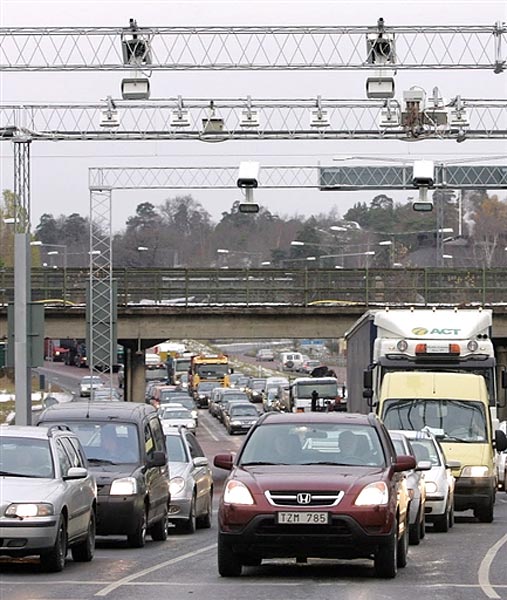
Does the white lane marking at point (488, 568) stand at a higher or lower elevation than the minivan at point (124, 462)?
lower

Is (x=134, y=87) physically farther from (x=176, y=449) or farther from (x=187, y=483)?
(x=187, y=483)

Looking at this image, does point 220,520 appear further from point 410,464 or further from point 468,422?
point 468,422

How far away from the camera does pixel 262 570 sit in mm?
16547

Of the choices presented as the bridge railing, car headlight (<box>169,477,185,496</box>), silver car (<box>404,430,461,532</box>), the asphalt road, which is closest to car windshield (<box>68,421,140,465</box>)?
the asphalt road

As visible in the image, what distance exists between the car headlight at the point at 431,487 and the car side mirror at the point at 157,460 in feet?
15.1

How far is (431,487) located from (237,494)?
365 inches

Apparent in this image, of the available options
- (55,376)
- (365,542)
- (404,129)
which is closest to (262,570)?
(365,542)

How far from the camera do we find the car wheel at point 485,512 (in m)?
27.9

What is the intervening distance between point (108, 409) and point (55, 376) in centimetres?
10877

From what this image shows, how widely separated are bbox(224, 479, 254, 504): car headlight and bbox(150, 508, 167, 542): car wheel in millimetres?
6826

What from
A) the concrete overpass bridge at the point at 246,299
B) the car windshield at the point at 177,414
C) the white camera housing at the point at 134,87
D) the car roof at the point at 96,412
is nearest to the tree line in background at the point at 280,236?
the car windshield at the point at 177,414

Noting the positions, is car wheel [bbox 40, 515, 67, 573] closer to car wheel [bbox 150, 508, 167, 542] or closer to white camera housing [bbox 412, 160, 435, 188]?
car wheel [bbox 150, 508, 167, 542]

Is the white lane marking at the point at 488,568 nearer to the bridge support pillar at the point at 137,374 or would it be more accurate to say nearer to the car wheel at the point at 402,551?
the car wheel at the point at 402,551

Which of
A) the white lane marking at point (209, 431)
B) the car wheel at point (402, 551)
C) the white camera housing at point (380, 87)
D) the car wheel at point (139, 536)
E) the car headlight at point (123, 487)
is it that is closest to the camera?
the car wheel at point (402, 551)
